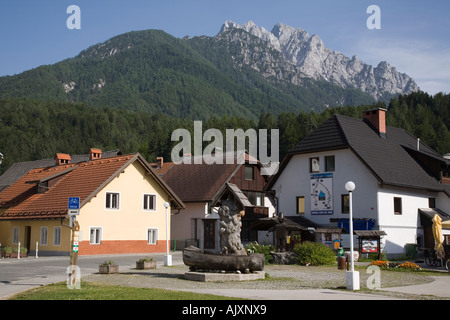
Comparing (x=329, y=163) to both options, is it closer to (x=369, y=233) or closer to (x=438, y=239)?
(x=369, y=233)

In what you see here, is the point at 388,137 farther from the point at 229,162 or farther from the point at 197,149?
the point at 197,149

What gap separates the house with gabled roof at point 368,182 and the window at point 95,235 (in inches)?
559

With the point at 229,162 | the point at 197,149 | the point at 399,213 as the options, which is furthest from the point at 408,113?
the point at 399,213

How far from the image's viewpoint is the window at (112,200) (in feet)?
125

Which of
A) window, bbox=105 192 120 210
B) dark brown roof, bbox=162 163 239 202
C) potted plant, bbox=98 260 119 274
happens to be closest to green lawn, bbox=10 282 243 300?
potted plant, bbox=98 260 119 274

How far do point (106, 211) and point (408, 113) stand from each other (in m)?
71.5

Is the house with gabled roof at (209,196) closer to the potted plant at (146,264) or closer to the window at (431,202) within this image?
the window at (431,202)

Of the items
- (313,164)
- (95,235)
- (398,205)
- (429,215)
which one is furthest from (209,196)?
(429,215)

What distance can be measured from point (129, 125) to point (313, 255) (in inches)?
4556

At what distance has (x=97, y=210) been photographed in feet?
121

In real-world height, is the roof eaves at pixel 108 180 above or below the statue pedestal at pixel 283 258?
above

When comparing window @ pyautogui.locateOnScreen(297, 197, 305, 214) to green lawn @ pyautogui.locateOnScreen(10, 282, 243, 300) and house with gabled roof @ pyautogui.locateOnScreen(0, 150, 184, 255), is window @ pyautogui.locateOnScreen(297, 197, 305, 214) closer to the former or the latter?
house with gabled roof @ pyautogui.locateOnScreen(0, 150, 184, 255)

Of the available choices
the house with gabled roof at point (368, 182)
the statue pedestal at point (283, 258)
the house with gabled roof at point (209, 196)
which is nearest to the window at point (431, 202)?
the house with gabled roof at point (368, 182)

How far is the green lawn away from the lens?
1305 centimetres
